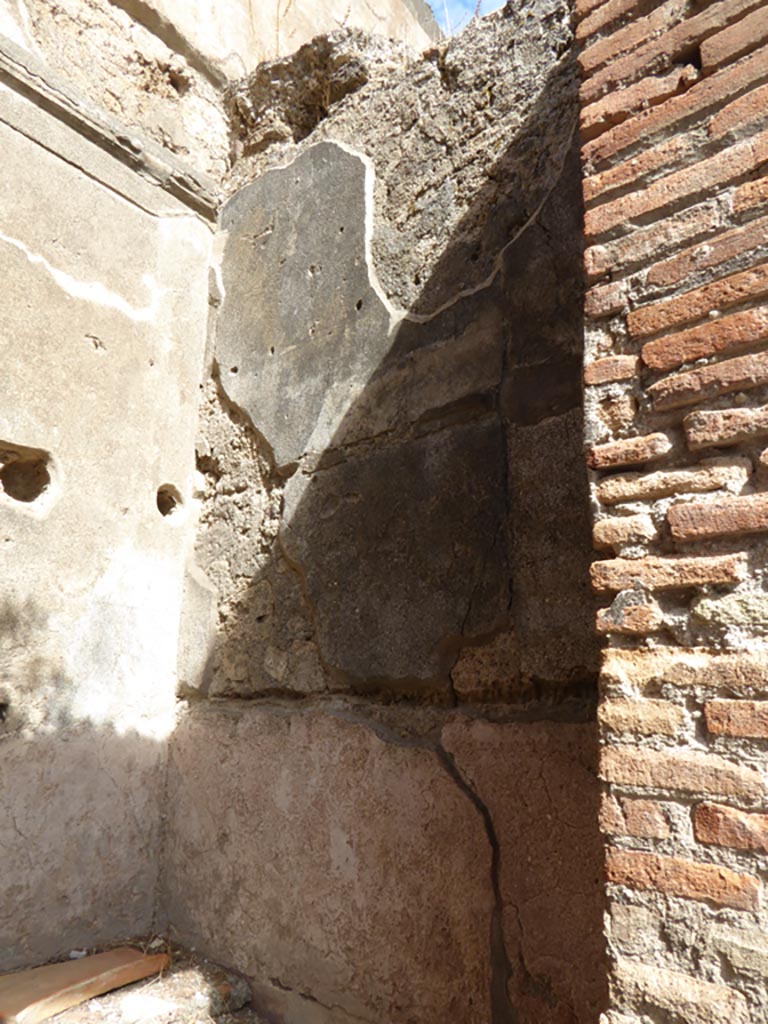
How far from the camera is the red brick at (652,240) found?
1.20 meters

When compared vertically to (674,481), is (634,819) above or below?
below

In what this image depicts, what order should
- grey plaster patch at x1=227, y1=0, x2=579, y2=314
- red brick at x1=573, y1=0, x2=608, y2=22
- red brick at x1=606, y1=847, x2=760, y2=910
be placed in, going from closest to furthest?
1. red brick at x1=606, y1=847, x2=760, y2=910
2. red brick at x1=573, y1=0, x2=608, y2=22
3. grey plaster patch at x1=227, y1=0, x2=579, y2=314

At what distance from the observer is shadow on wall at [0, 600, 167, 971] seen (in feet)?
6.89

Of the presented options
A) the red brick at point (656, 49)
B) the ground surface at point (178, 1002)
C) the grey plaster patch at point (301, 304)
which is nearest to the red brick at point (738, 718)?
the red brick at point (656, 49)

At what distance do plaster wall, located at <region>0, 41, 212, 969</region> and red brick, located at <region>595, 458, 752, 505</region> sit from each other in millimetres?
1690

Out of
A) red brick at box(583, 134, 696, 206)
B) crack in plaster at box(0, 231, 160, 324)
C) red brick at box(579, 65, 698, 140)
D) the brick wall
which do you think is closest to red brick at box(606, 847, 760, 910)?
the brick wall

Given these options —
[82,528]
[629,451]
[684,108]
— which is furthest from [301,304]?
[629,451]

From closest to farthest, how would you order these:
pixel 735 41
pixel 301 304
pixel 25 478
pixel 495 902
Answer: pixel 735 41, pixel 495 902, pixel 25 478, pixel 301 304

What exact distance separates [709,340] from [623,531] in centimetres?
31

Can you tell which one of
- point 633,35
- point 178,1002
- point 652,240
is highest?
point 633,35

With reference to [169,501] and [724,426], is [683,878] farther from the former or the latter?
[169,501]

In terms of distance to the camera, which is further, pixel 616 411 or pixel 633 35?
pixel 633 35

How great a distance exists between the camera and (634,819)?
1.08m

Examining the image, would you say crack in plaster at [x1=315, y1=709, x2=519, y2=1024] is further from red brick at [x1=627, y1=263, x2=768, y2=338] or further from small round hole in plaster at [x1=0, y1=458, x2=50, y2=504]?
small round hole in plaster at [x1=0, y1=458, x2=50, y2=504]
